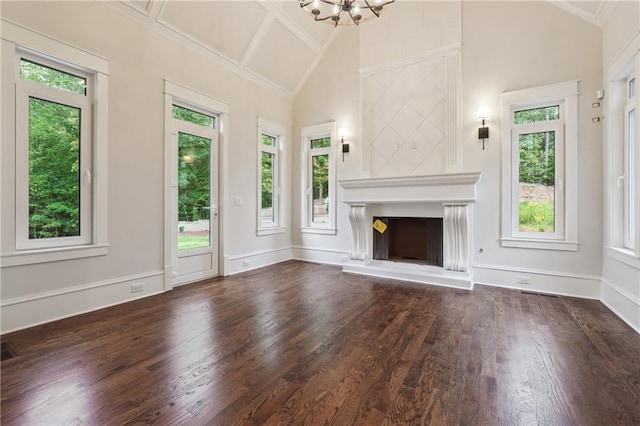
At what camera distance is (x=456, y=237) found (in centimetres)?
396

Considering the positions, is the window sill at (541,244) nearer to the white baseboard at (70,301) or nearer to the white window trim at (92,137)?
the white baseboard at (70,301)

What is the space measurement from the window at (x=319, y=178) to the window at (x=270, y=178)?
→ 46 cm

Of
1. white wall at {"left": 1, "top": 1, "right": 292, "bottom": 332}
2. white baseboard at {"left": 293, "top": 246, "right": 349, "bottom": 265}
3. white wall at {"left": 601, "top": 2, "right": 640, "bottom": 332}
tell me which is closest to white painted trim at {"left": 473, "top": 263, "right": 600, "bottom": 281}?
white wall at {"left": 601, "top": 2, "right": 640, "bottom": 332}

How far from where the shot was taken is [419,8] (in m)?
4.37

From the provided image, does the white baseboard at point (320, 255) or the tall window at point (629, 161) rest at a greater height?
the tall window at point (629, 161)

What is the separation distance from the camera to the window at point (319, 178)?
5305mm

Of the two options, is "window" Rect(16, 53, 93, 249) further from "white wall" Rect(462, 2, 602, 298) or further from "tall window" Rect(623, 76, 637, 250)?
"tall window" Rect(623, 76, 637, 250)

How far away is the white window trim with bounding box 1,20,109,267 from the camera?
2426 millimetres

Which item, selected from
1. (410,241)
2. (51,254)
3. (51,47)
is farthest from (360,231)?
(51,47)

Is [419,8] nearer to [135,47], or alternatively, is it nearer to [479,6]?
[479,6]

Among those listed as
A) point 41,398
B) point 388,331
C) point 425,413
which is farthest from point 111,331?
point 425,413

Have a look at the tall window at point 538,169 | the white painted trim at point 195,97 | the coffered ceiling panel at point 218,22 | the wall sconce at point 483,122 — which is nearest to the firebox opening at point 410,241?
the tall window at point 538,169

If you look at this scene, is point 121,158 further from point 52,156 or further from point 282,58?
point 282,58

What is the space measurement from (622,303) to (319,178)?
4.26 metres
